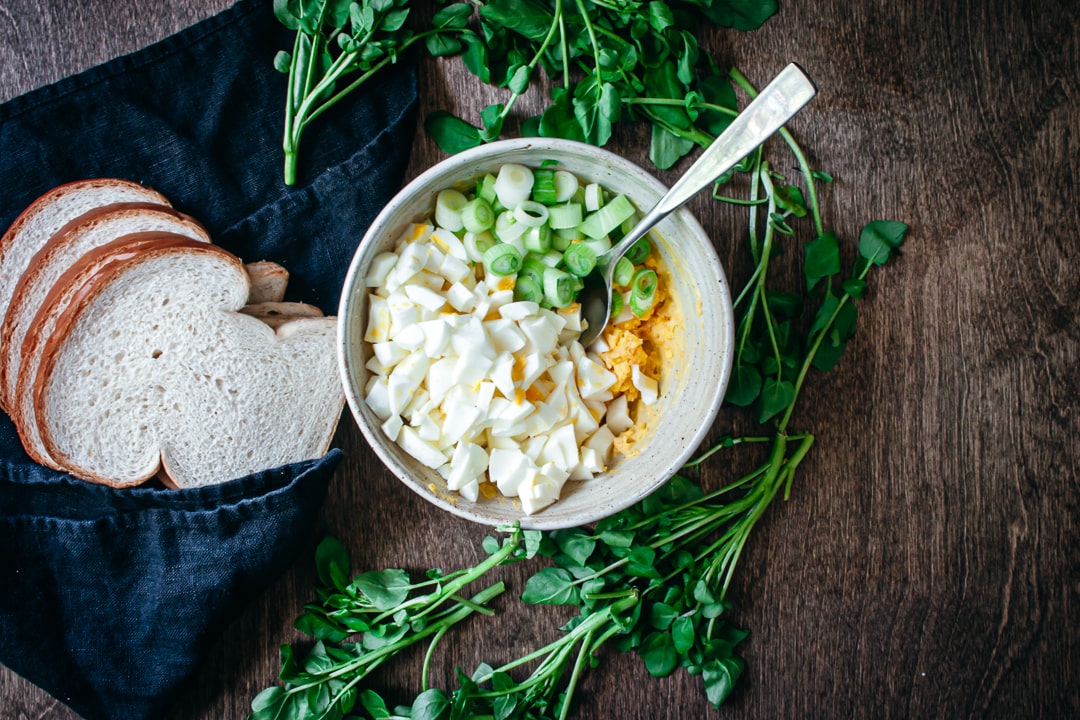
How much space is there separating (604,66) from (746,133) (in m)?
0.37

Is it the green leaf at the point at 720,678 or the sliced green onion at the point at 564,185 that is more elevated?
the sliced green onion at the point at 564,185

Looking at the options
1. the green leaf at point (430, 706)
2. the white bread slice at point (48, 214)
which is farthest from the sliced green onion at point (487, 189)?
the green leaf at point (430, 706)

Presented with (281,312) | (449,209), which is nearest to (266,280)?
(281,312)

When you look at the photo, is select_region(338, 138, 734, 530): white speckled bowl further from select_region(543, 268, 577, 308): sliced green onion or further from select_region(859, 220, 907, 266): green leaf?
select_region(859, 220, 907, 266): green leaf

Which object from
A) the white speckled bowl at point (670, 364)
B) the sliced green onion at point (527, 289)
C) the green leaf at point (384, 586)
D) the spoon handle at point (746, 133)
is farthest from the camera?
the green leaf at point (384, 586)

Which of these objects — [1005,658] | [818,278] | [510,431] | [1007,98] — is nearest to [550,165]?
[510,431]

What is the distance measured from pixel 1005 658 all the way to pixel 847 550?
44 cm

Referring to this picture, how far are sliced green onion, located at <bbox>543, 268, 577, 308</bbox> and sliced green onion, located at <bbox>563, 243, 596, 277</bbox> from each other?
0.08 feet

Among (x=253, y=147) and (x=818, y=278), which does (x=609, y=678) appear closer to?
(x=818, y=278)

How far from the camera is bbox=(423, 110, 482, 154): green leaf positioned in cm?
148

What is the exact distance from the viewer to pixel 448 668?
1.58m

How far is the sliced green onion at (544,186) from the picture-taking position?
1.36 meters

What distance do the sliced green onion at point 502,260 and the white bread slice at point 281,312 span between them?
0.44m

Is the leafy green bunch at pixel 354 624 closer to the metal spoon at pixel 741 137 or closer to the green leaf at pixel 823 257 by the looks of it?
the metal spoon at pixel 741 137
